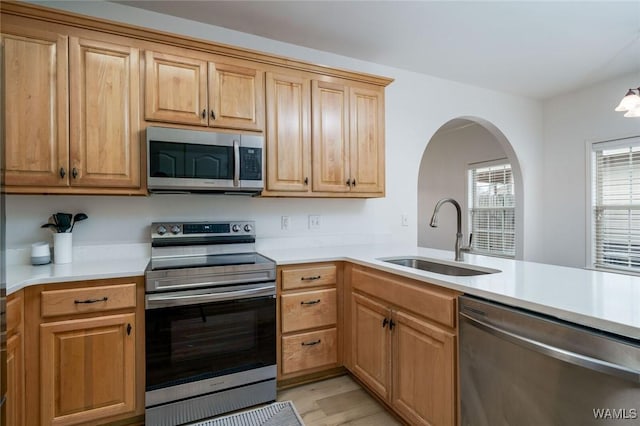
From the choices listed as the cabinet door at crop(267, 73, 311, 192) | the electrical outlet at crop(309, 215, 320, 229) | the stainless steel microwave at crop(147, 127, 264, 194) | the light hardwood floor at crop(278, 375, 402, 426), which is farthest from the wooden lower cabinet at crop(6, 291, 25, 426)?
the electrical outlet at crop(309, 215, 320, 229)

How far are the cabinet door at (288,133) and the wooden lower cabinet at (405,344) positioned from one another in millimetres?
800

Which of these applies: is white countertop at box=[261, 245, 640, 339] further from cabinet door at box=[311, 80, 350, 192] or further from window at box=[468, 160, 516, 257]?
window at box=[468, 160, 516, 257]

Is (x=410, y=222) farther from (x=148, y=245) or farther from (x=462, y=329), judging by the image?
(x=148, y=245)

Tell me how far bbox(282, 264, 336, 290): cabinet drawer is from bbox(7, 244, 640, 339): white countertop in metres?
0.06

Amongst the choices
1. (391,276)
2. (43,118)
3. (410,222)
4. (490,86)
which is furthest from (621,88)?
(43,118)

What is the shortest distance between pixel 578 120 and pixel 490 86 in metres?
1.10

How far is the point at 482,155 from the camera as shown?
16.1 ft

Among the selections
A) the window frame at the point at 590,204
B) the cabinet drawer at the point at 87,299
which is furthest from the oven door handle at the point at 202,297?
the window frame at the point at 590,204

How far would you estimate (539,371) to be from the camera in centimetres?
111

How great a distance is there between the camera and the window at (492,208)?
461 cm

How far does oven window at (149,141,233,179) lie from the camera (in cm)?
199

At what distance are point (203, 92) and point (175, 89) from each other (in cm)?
17

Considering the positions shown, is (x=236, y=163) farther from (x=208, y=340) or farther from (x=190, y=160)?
(x=208, y=340)

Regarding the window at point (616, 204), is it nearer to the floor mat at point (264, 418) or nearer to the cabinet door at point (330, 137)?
the cabinet door at point (330, 137)
